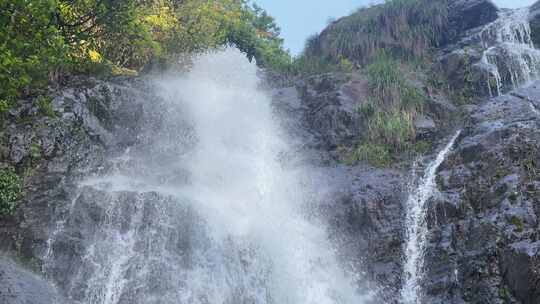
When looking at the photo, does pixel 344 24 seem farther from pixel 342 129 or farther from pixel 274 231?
pixel 274 231

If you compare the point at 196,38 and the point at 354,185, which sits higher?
the point at 196,38

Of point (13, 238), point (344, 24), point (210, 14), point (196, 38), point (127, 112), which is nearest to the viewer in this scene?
point (13, 238)

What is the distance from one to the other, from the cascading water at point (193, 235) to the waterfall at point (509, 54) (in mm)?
8762

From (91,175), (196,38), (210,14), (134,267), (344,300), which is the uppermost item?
(210,14)

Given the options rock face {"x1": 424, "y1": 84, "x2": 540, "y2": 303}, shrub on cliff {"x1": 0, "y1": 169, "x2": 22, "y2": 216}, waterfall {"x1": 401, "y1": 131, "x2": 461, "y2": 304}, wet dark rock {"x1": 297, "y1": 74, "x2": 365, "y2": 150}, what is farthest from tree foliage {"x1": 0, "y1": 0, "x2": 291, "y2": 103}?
rock face {"x1": 424, "y1": 84, "x2": 540, "y2": 303}

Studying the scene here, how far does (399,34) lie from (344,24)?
337cm

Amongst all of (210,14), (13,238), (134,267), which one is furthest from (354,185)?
(210,14)

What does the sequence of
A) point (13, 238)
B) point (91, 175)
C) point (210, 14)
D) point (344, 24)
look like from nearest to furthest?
1. point (13, 238)
2. point (91, 175)
3. point (210, 14)
4. point (344, 24)

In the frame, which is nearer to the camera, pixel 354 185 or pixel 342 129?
pixel 354 185

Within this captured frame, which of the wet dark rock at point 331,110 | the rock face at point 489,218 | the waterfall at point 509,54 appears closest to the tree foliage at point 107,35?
the wet dark rock at point 331,110

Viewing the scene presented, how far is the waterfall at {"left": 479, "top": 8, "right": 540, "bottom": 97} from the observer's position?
19734 millimetres

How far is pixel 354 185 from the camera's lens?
15.3 m

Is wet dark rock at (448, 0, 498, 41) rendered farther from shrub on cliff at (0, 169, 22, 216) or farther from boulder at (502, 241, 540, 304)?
shrub on cliff at (0, 169, 22, 216)

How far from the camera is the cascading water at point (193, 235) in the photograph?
12133mm
